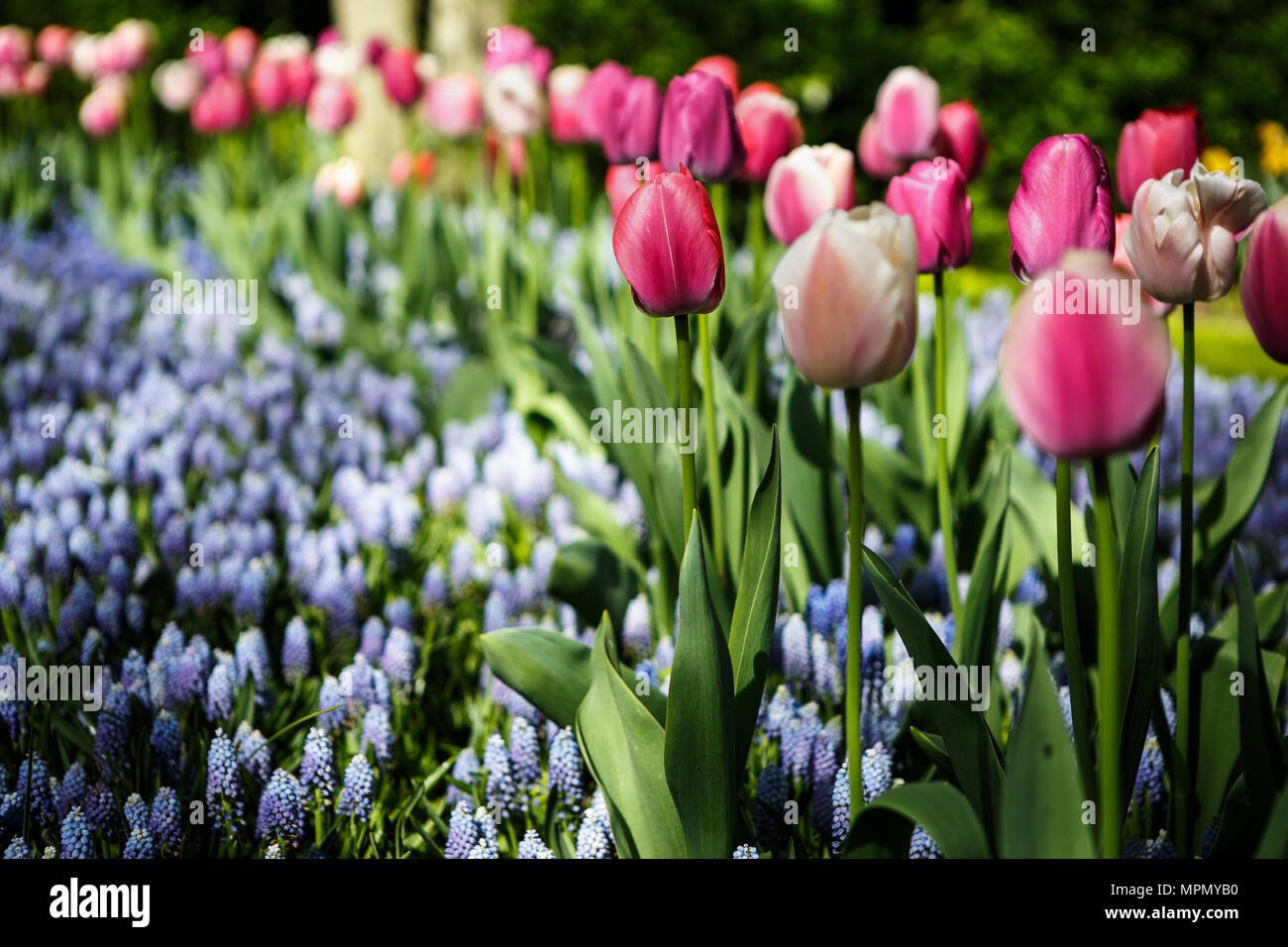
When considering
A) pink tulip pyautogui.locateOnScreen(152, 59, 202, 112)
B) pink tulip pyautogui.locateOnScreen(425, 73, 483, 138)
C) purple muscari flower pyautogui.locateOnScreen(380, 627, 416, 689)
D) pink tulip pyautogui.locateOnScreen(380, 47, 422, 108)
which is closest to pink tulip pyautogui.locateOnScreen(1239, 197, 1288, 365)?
purple muscari flower pyautogui.locateOnScreen(380, 627, 416, 689)

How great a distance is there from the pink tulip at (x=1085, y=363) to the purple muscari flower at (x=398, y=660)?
1314 millimetres

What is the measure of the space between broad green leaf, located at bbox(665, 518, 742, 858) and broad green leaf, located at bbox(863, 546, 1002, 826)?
20cm

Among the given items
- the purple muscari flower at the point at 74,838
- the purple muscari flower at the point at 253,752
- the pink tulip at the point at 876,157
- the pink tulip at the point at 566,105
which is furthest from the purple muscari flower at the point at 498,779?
the pink tulip at the point at 566,105

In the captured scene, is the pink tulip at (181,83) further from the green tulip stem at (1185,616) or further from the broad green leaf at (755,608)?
the green tulip stem at (1185,616)

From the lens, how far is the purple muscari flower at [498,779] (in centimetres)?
172

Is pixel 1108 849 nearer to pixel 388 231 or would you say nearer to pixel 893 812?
pixel 893 812

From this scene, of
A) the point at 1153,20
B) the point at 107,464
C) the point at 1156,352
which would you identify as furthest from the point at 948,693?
the point at 1153,20

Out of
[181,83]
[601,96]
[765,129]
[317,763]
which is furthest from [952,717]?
[181,83]

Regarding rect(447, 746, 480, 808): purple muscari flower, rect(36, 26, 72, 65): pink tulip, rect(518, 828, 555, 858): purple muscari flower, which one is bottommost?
rect(518, 828, 555, 858): purple muscari flower

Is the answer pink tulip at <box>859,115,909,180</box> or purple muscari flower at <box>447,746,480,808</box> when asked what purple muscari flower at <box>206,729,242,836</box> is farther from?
pink tulip at <box>859,115,909,180</box>

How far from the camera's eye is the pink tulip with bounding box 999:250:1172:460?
3.14 feet

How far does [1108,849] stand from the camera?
3.83 feet

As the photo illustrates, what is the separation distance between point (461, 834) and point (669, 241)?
2.79 feet

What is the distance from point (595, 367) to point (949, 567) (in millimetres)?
1032
